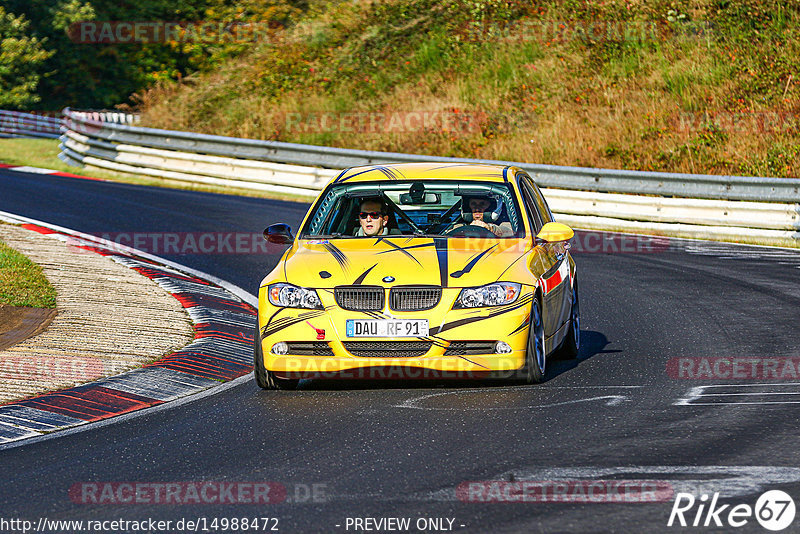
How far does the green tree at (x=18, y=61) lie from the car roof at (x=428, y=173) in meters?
45.6

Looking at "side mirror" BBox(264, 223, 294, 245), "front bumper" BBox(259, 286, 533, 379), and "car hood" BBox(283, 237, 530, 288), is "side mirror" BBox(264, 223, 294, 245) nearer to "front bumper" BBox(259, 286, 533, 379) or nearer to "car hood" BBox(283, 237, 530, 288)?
"car hood" BBox(283, 237, 530, 288)

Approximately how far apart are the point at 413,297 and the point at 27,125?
45.1 m

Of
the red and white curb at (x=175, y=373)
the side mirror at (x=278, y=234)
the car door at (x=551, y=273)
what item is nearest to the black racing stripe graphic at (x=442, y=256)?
the car door at (x=551, y=273)

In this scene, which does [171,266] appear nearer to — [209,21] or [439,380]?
[439,380]

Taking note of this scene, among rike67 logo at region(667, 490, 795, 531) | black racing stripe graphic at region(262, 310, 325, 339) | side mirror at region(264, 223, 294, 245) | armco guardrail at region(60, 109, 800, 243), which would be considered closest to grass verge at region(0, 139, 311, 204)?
armco guardrail at region(60, 109, 800, 243)

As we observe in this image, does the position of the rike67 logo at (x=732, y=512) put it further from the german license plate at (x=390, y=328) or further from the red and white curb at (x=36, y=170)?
the red and white curb at (x=36, y=170)

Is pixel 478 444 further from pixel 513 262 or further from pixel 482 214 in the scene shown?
pixel 482 214

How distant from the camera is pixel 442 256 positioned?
894 cm

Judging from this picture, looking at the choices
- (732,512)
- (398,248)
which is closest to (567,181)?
(398,248)

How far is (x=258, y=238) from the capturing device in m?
18.3

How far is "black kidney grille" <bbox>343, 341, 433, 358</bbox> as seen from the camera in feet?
27.6

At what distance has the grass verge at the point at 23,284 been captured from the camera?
12.2 m

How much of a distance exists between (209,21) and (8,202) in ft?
93.4

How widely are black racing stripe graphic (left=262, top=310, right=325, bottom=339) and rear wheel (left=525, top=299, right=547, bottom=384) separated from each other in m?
1.47
